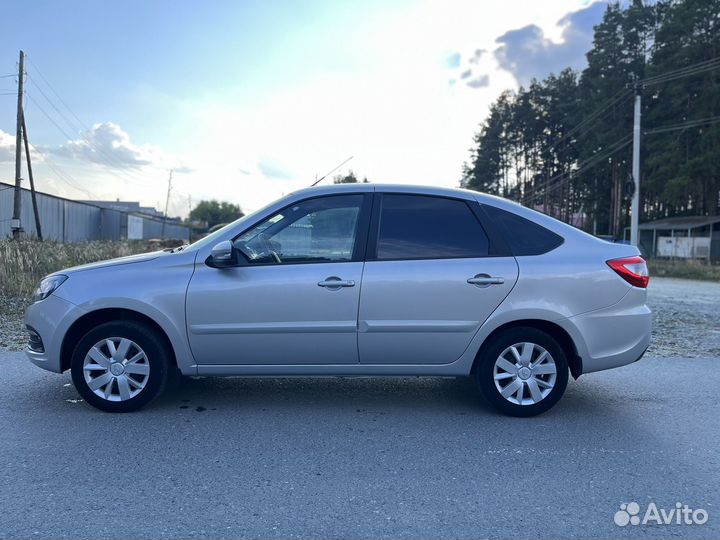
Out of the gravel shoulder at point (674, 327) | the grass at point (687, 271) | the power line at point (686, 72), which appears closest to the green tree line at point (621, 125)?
the power line at point (686, 72)

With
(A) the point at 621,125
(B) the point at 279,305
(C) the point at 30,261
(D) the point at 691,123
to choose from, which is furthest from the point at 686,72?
(B) the point at 279,305

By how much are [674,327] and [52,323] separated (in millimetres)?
8854

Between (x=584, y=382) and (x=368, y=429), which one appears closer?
(x=368, y=429)

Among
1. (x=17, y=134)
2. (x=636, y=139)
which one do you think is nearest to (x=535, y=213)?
(x=636, y=139)

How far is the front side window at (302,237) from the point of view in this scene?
4430 millimetres

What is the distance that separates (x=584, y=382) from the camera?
18.5ft

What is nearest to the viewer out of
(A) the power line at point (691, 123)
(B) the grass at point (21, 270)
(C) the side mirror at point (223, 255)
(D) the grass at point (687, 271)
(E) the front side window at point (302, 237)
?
(C) the side mirror at point (223, 255)

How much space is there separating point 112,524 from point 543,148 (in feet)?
214

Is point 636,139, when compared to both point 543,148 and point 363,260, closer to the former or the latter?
point 363,260

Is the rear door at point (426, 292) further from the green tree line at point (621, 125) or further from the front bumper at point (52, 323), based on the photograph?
the green tree line at point (621, 125)

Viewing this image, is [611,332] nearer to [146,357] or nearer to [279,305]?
[279,305]

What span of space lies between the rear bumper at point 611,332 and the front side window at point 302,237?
6.10 ft

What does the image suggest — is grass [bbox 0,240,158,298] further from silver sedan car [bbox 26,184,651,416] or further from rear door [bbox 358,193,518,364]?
rear door [bbox 358,193,518,364]

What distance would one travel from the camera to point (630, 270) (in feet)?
14.6
